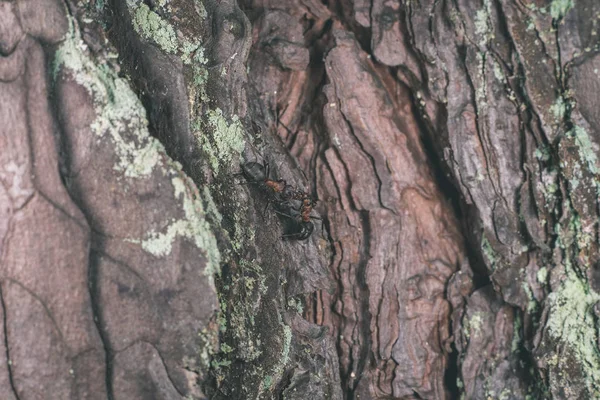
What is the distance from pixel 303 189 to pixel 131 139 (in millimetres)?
838

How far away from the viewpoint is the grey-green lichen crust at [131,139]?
199 centimetres

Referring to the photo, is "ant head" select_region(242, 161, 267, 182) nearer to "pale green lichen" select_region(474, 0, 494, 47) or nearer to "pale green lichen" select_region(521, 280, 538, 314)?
"pale green lichen" select_region(474, 0, 494, 47)

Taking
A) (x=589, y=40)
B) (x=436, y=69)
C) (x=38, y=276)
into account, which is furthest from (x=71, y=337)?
(x=589, y=40)

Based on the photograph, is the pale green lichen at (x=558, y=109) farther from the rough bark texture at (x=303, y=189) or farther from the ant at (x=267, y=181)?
the ant at (x=267, y=181)

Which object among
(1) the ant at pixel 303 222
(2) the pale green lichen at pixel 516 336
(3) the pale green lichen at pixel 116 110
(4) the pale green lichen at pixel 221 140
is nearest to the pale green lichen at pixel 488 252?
(2) the pale green lichen at pixel 516 336

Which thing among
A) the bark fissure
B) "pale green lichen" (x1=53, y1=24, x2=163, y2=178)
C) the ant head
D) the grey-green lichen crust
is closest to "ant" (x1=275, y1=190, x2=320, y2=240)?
the ant head

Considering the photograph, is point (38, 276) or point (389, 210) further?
point (389, 210)

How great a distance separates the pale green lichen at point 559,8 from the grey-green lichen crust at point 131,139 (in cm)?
155

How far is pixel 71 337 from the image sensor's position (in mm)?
1950

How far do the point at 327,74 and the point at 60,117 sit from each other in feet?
3.63

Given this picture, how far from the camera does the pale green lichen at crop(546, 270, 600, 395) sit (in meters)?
2.46

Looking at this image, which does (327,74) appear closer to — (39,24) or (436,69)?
(436,69)

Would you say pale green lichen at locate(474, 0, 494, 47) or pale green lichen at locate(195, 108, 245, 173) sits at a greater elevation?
pale green lichen at locate(474, 0, 494, 47)

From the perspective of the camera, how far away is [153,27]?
87.6 inches
